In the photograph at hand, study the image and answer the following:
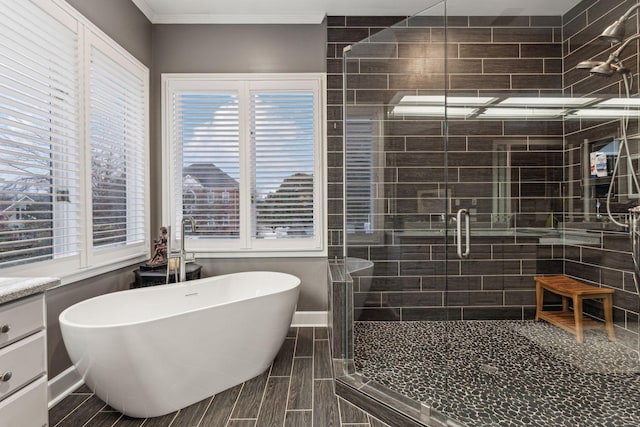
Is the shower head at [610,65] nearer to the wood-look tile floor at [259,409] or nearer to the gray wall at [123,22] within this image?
the wood-look tile floor at [259,409]

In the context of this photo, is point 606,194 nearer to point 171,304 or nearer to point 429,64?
point 429,64

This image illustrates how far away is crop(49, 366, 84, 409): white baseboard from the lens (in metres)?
2.00

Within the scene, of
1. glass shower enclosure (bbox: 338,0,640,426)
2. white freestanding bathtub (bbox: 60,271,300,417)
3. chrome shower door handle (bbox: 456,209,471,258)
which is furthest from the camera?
chrome shower door handle (bbox: 456,209,471,258)

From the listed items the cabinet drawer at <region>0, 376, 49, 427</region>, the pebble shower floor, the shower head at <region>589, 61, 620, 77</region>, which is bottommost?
the pebble shower floor

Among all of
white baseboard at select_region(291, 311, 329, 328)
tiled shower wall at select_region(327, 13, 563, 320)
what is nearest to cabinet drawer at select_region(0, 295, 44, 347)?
tiled shower wall at select_region(327, 13, 563, 320)

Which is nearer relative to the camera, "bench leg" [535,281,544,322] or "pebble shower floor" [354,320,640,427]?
"pebble shower floor" [354,320,640,427]

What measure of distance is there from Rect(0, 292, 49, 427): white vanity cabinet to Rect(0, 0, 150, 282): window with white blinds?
2.07 ft

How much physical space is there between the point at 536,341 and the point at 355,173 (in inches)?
66.6

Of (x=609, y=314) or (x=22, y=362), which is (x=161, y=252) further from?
(x=609, y=314)

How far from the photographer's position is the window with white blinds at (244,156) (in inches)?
125

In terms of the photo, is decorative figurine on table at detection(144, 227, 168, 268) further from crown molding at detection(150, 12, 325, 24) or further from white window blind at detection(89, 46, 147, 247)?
crown molding at detection(150, 12, 325, 24)

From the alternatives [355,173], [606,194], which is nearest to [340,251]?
[355,173]

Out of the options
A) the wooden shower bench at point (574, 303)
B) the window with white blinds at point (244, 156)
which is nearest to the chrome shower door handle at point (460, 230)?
the wooden shower bench at point (574, 303)

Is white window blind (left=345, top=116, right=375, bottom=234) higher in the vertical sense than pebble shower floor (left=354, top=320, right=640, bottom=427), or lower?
higher
